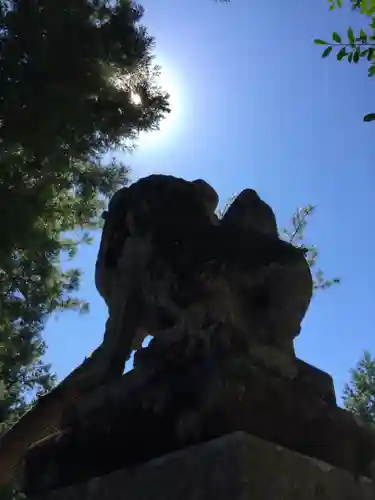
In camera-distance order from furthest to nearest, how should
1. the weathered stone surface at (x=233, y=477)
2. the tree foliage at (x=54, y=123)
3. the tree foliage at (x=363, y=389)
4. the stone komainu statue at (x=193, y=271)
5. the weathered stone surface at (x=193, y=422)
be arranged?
the tree foliage at (x=363, y=389), the tree foliage at (x=54, y=123), the stone komainu statue at (x=193, y=271), the weathered stone surface at (x=193, y=422), the weathered stone surface at (x=233, y=477)

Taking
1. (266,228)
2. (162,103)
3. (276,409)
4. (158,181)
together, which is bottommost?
(276,409)

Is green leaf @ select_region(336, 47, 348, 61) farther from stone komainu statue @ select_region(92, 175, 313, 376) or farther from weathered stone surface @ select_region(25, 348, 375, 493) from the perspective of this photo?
weathered stone surface @ select_region(25, 348, 375, 493)

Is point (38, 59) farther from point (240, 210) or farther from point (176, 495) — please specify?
point (176, 495)

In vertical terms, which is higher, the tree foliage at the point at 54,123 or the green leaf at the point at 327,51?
the tree foliage at the point at 54,123

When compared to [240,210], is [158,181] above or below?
above

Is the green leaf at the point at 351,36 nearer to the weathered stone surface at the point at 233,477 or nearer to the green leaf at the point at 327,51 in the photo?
the green leaf at the point at 327,51

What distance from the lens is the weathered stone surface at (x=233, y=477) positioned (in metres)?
1.18

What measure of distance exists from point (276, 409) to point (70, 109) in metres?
4.62

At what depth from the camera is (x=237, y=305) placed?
5.54ft

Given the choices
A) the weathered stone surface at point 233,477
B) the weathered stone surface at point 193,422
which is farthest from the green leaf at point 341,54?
the weathered stone surface at point 233,477

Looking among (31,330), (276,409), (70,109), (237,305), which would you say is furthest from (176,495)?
(31,330)

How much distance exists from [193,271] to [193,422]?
52 centimetres

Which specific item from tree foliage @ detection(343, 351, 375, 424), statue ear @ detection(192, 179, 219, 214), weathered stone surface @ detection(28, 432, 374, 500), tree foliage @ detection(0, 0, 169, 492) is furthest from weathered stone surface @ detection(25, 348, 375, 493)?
tree foliage @ detection(343, 351, 375, 424)

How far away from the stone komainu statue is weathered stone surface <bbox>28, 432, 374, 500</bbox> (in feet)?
1.20
